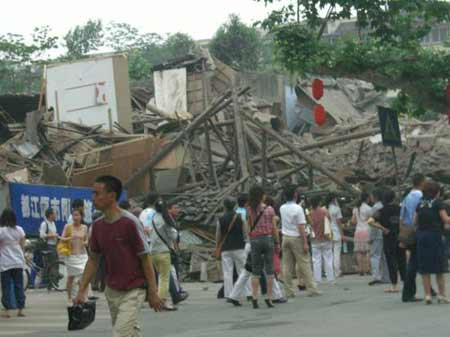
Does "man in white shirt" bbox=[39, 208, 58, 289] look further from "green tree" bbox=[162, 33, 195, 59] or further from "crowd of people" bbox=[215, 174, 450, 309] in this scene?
"green tree" bbox=[162, 33, 195, 59]

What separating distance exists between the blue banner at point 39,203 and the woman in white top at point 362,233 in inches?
219

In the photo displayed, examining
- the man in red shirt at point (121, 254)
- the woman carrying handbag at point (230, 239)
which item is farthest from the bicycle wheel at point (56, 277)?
the man in red shirt at point (121, 254)

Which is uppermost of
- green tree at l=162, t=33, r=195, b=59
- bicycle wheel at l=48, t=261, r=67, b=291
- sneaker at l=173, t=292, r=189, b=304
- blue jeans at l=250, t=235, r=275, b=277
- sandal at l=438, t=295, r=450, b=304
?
green tree at l=162, t=33, r=195, b=59

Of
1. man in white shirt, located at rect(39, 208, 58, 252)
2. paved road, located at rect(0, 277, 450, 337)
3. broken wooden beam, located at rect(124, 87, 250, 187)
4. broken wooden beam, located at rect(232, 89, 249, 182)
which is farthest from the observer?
broken wooden beam, located at rect(124, 87, 250, 187)

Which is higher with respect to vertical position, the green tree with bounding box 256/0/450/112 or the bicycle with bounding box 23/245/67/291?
the green tree with bounding box 256/0/450/112

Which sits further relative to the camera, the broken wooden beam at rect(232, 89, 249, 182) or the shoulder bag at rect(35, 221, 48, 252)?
the broken wooden beam at rect(232, 89, 249, 182)

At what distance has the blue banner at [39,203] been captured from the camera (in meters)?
25.1

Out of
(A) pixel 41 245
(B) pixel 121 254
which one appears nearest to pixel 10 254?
(A) pixel 41 245

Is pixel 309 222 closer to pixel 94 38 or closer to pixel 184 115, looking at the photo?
pixel 184 115

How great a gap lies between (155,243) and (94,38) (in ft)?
272

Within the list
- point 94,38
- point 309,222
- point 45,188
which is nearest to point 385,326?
point 309,222

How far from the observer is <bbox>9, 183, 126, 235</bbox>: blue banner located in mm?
25141

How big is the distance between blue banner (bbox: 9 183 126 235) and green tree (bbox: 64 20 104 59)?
223 ft

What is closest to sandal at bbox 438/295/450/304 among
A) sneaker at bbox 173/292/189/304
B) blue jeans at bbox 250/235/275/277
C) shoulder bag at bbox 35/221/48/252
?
blue jeans at bbox 250/235/275/277
